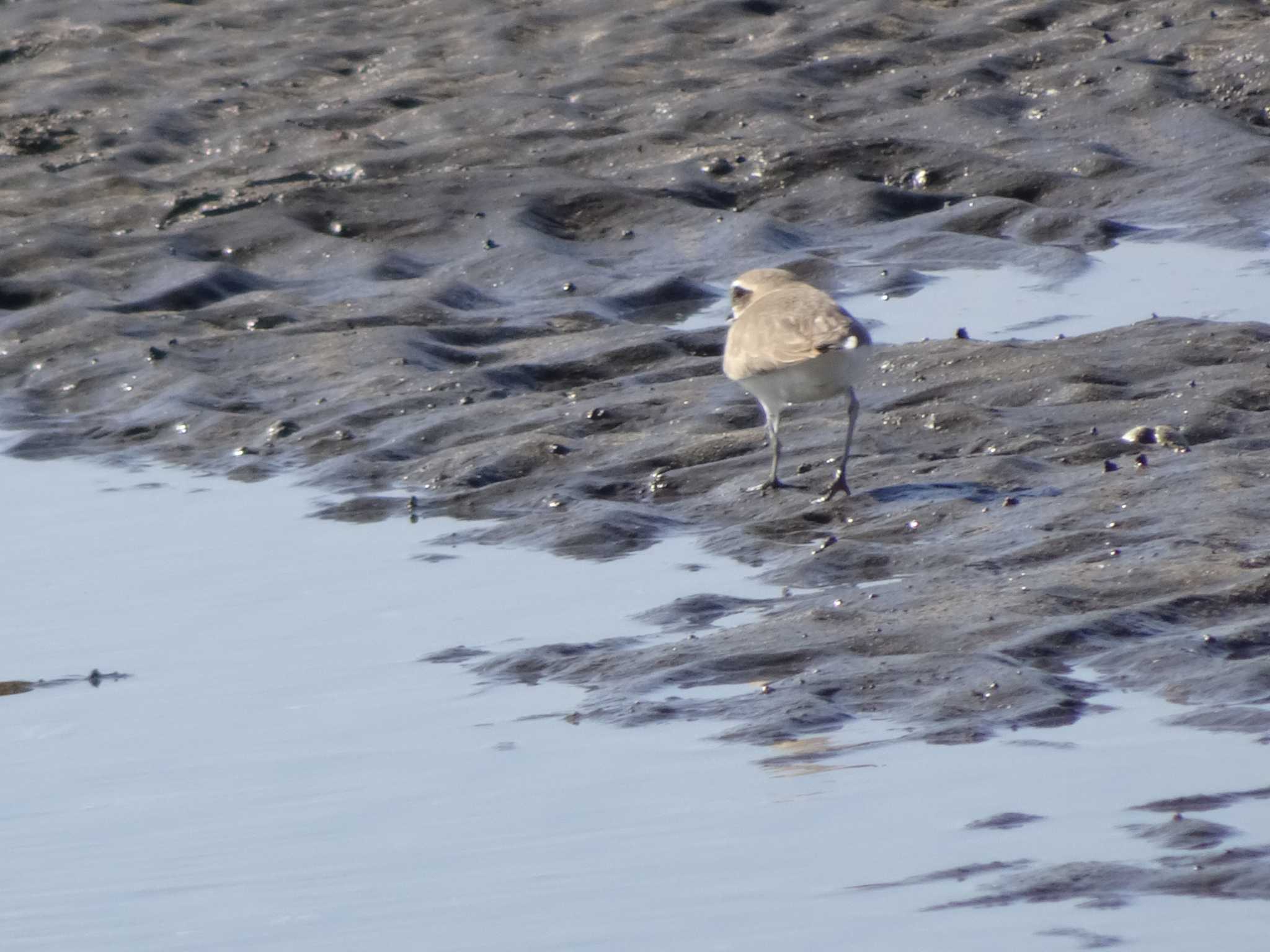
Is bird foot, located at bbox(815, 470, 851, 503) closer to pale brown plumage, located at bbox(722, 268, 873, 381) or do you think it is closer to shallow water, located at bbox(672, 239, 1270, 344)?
pale brown plumage, located at bbox(722, 268, 873, 381)

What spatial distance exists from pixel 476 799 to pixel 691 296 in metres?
6.35

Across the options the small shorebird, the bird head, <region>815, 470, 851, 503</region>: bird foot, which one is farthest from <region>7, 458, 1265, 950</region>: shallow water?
the bird head

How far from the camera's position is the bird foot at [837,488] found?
25.4ft

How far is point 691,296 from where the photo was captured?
11.2 m

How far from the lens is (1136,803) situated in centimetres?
461

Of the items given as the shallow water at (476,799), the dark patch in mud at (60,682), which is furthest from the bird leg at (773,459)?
the dark patch in mud at (60,682)

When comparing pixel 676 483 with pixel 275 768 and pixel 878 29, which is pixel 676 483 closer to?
pixel 275 768

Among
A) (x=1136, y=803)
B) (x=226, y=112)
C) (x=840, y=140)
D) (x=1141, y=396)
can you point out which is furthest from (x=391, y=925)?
(x=226, y=112)

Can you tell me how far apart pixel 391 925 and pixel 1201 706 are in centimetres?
206

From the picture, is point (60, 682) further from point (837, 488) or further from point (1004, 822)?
point (1004, 822)

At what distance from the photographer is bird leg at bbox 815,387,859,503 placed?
7773 millimetres

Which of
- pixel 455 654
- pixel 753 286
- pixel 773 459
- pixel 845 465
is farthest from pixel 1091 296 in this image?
pixel 455 654

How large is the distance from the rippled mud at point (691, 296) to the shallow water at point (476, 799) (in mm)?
236

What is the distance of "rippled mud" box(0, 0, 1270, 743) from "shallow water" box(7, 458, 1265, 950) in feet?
0.78
